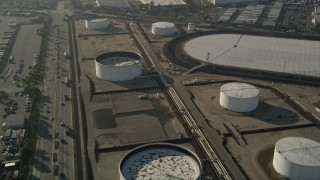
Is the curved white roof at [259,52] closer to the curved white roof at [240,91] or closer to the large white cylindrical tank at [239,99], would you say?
the curved white roof at [240,91]

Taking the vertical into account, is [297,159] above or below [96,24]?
below

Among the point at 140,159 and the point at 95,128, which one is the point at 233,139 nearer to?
the point at 140,159

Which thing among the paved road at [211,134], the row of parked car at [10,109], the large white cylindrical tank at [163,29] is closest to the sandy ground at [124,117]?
the paved road at [211,134]

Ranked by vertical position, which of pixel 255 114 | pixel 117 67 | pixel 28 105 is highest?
pixel 117 67

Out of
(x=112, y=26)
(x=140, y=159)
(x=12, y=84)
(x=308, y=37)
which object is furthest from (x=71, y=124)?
(x=308, y=37)

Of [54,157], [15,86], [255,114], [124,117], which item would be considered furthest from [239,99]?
[15,86]

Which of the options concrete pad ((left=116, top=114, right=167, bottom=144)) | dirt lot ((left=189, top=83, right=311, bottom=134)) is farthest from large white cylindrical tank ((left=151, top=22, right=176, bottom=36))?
concrete pad ((left=116, top=114, right=167, bottom=144))

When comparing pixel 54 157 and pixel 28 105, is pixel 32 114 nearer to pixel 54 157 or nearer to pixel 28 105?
pixel 28 105
